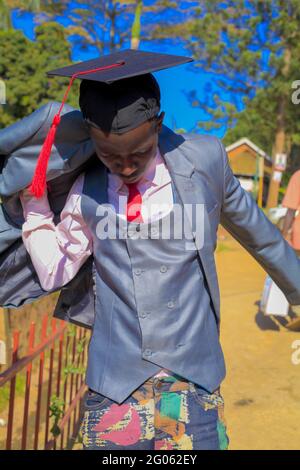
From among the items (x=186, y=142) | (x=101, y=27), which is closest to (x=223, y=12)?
(x=101, y=27)

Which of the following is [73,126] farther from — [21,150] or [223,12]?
[223,12]

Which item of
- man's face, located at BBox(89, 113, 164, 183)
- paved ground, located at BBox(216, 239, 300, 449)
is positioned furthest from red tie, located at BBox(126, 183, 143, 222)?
paved ground, located at BBox(216, 239, 300, 449)

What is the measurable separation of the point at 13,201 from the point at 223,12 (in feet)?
65.0

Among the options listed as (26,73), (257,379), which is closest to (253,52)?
(26,73)

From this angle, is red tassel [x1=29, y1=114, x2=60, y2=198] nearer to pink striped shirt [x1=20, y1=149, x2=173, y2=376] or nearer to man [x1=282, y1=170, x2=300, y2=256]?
pink striped shirt [x1=20, y1=149, x2=173, y2=376]

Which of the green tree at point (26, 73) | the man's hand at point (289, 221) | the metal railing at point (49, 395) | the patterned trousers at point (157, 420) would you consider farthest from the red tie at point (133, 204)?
the green tree at point (26, 73)

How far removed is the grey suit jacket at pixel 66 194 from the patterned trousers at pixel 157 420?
29cm

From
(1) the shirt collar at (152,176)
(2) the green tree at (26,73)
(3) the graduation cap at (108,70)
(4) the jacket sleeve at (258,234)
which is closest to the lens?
(3) the graduation cap at (108,70)

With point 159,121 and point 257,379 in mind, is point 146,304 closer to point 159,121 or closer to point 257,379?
point 159,121

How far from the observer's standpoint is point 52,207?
178 centimetres

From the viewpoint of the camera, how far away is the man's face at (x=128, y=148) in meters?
1.47

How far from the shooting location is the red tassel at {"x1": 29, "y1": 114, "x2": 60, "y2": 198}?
1.56 meters

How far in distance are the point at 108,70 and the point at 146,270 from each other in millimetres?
566

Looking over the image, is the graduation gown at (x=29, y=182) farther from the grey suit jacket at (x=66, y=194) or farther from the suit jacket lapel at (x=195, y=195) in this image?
the suit jacket lapel at (x=195, y=195)
